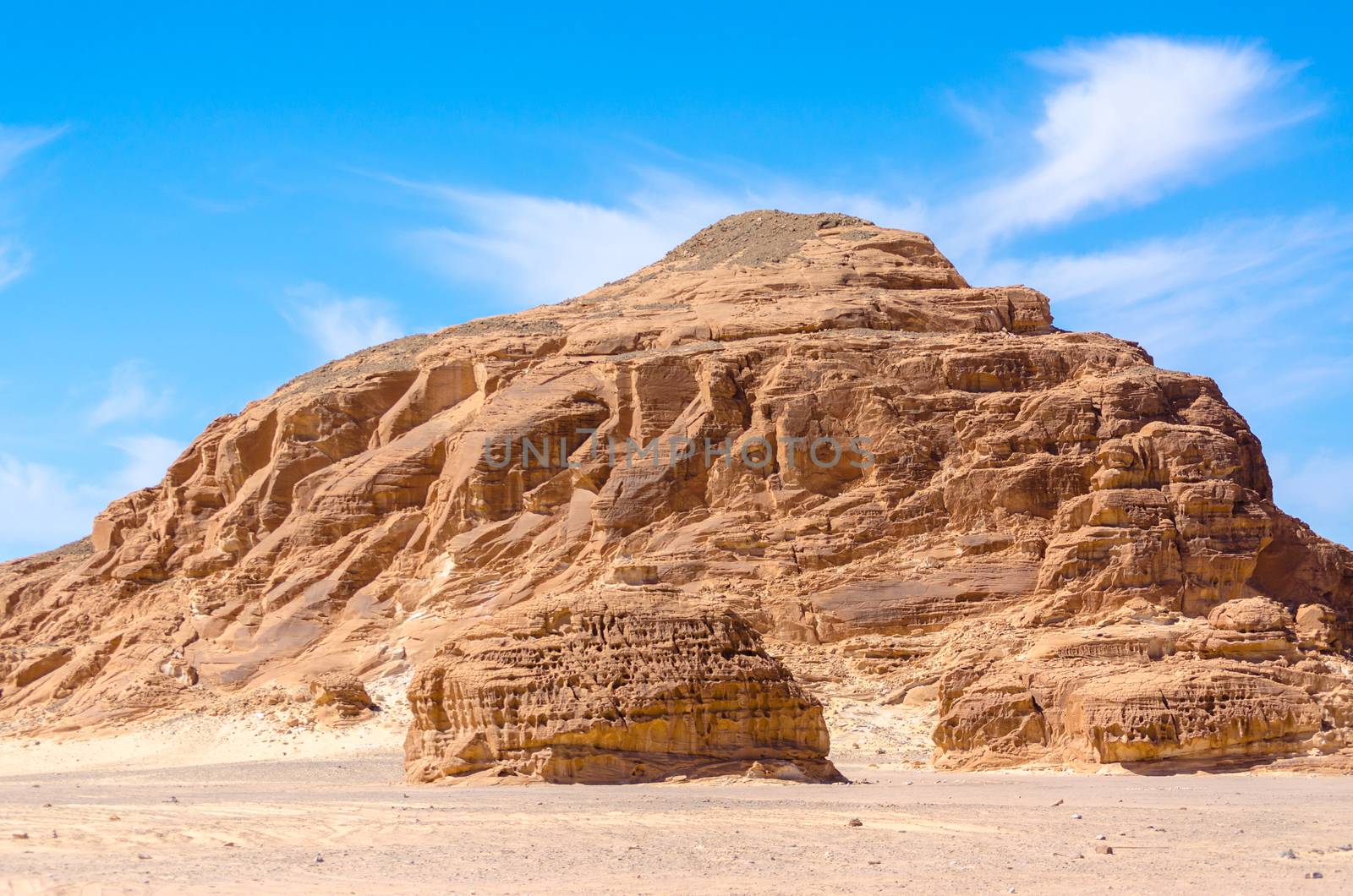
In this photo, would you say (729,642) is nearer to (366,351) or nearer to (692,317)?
(692,317)

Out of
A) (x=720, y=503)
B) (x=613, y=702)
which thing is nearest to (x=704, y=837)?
(x=613, y=702)

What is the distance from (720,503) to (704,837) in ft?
120

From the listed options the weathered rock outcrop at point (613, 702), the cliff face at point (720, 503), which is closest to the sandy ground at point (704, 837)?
the weathered rock outcrop at point (613, 702)

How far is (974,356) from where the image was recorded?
56.9 meters

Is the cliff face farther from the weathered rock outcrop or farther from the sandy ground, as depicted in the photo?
the sandy ground

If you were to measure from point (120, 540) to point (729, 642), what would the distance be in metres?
47.3

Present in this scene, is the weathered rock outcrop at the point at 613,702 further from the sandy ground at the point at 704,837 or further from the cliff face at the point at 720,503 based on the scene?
the cliff face at the point at 720,503

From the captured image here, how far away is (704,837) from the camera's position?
18500 mm

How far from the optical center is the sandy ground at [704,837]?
591 inches

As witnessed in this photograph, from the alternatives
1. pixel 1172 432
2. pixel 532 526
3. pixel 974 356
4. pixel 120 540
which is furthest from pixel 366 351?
pixel 1172 432

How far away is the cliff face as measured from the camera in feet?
166

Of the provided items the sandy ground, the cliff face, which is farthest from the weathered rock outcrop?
the cliff face

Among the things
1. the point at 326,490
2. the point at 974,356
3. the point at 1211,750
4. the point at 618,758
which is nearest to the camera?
the point at 618,758

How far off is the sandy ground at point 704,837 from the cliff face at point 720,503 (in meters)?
12.9
